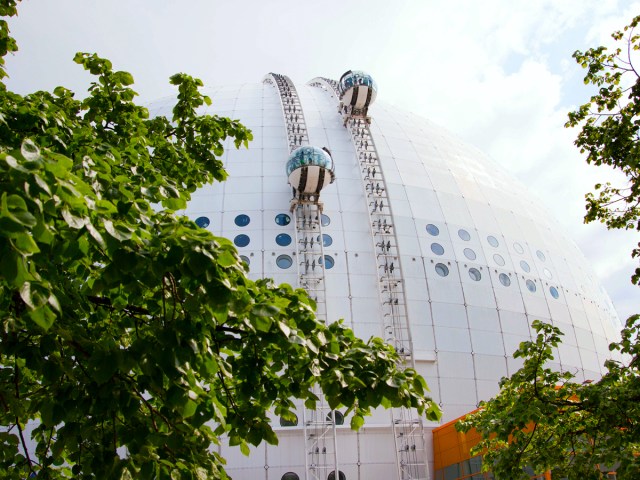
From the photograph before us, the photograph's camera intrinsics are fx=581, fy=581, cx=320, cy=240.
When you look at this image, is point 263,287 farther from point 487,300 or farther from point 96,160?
A: point 487,300

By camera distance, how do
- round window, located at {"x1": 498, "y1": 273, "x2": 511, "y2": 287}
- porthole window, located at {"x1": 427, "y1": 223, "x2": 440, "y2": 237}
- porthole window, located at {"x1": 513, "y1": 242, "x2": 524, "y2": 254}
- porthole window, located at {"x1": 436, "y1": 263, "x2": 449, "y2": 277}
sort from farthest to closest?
1. porthole window, located at {"x1": 513, "y1": 242, "x2": 524, "y2": 254}
2. porthole window, located at {"x1": 427, "y1": 223, "x2": 440, "y2": 237}
3. round window, located at {"x1": 498, "y1": 273, "x2": 511, "y2": 287}
4. porthole window, located at {"x1": 436, "y1": 263, "x2": 449, "y2": 277}

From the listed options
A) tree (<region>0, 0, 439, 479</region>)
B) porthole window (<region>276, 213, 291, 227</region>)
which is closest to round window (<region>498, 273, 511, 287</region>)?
porthole window (<region>276, 213, 291, 227</region>)

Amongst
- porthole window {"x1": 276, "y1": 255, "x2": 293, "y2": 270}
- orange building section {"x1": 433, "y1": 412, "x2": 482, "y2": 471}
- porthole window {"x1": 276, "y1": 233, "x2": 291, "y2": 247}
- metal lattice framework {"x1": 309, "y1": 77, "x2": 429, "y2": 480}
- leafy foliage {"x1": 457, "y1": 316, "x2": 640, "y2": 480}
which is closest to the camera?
leafy foliage {"x1": 457, "y1": 316, "x2": 640, "y2": 480}

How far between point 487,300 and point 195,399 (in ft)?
59.3

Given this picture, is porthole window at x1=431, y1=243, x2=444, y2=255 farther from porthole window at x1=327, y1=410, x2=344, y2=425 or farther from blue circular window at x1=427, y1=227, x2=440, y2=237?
porthole window at x1=327, y1=410, x2=344, y2=425

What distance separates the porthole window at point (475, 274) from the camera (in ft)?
70.9

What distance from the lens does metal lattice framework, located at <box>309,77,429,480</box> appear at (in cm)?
1781

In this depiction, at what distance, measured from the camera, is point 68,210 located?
3.81 m

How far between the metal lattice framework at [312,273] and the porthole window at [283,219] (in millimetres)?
270

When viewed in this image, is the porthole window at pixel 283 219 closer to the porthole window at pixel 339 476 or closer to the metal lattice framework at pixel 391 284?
the metal lattice framework at pixel 391 284

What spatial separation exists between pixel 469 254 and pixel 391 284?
154 inches

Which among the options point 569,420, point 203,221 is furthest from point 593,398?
point 203,221

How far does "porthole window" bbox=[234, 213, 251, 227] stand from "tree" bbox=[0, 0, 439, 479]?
13757 mm

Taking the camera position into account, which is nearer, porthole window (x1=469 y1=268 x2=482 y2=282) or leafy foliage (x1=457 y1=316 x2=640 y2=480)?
leafy foliage (x1=457 y1=316 x2=640 y2=480)
